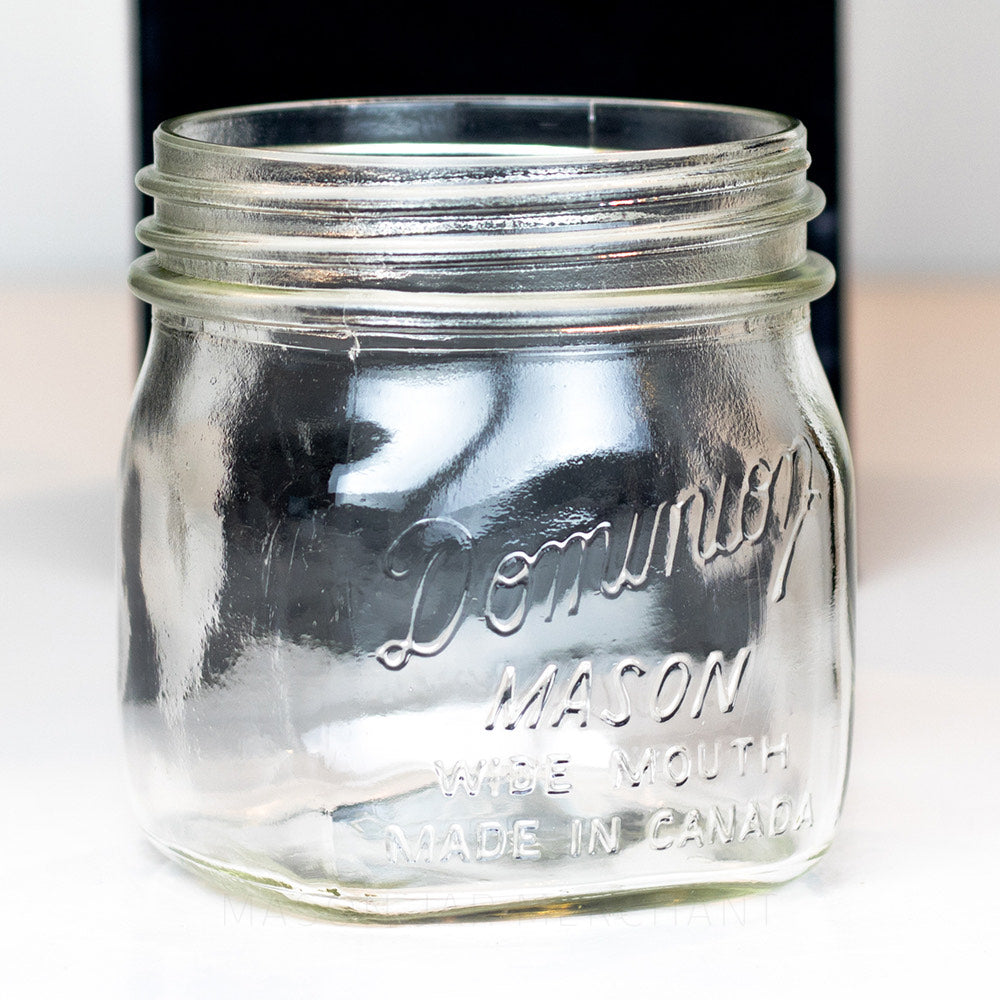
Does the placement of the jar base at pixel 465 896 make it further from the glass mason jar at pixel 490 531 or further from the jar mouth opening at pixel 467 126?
the jar mouth opening at pixel 467 126

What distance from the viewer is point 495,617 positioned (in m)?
0.45

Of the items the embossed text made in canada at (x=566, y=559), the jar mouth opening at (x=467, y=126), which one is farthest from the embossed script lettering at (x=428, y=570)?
the jar mouth opening at (x=467, y=126)

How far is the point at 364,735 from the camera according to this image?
454 millimetres

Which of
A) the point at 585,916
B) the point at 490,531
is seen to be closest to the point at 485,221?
the point at 490,531

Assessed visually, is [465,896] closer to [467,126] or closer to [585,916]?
[585,916]

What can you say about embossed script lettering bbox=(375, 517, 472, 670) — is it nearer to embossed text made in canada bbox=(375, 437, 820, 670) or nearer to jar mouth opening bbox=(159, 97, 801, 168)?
embossed text made in canada bbox=(375, 437, 820, 670)

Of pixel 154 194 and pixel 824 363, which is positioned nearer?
pixel 154 194

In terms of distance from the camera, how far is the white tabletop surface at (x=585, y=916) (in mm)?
442

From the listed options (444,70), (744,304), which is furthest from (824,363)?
(744,304)

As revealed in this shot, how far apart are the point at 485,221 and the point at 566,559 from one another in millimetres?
85

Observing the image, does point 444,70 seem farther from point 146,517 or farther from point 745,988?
point 745,988

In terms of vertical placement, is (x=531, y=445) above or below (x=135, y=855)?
above

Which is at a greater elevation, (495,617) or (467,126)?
(467,126)

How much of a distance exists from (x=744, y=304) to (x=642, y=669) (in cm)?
9
